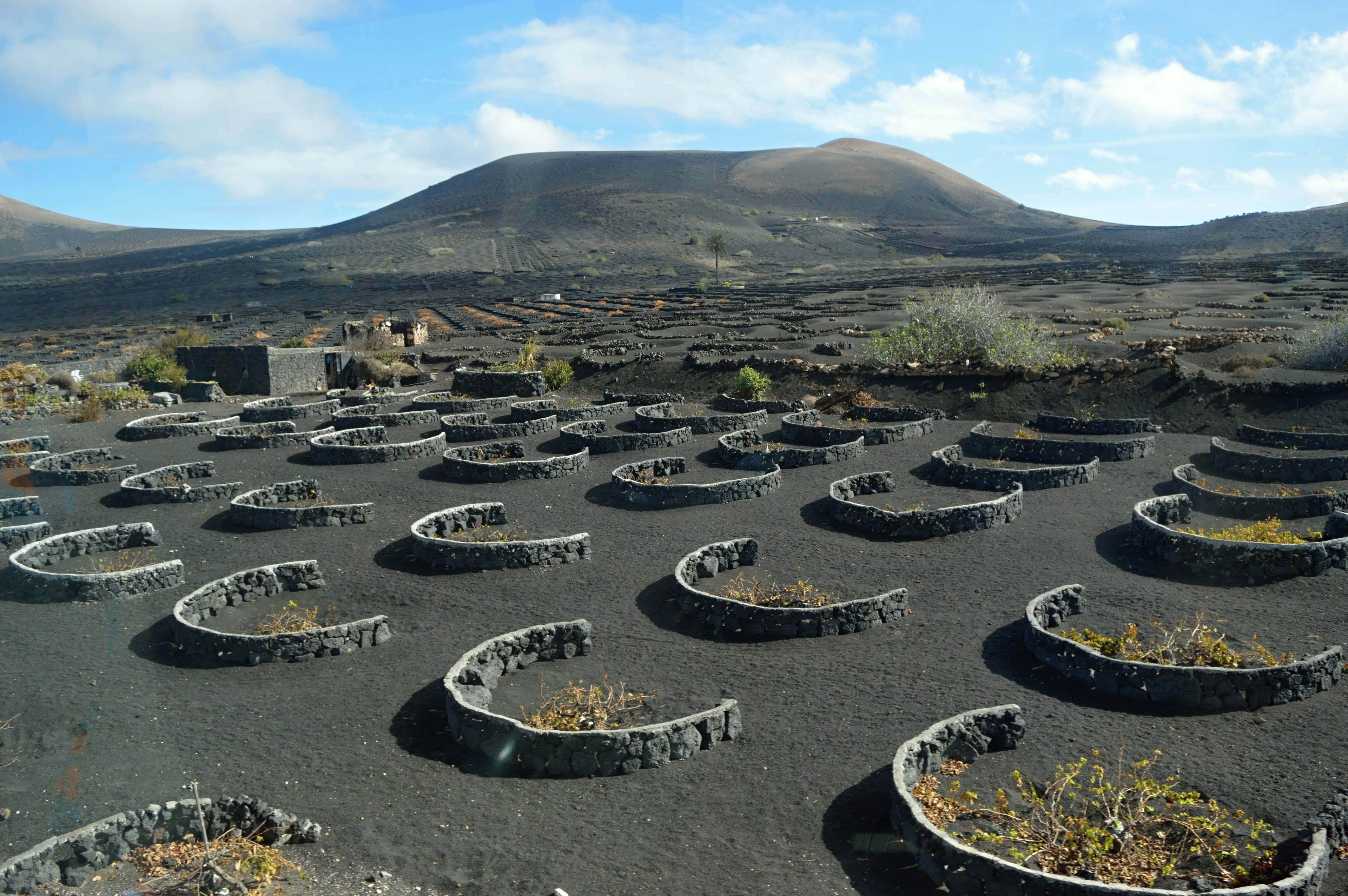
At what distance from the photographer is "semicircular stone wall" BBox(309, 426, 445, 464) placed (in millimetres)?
23656

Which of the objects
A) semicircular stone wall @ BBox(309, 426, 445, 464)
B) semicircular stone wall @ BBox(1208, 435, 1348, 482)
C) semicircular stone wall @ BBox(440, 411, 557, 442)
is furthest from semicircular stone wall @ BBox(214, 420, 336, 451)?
semicircular stone wall @ BBox(1208, 435, 1348, 482)

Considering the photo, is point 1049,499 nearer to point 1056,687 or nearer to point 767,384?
point 1056,687

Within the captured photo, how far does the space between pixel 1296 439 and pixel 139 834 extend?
2523 centimetres

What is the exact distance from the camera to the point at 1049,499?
19.0 m

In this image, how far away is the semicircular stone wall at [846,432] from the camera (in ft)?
80.6

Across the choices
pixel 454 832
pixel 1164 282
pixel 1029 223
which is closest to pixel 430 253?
pixel 1164 282

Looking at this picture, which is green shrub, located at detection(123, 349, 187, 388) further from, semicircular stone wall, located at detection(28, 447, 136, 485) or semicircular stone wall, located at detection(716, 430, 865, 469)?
semicircular stone wall, located at detection(716, 430, 865, 469)

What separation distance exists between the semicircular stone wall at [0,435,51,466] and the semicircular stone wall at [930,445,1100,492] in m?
22.5

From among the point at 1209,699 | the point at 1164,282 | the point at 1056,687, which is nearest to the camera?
the point at 1209,699

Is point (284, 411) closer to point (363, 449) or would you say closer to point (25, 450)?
point (25, 450)

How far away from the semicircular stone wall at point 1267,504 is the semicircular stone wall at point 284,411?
24.9 metres

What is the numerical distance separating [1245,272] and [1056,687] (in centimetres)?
7284

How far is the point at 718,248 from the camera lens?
101750 millimetres

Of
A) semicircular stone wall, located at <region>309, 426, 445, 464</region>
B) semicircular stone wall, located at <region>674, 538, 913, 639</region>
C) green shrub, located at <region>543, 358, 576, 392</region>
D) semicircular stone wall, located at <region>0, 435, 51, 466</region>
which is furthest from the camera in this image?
green shrub, located at <region>543, 358, 576, 392</region>
